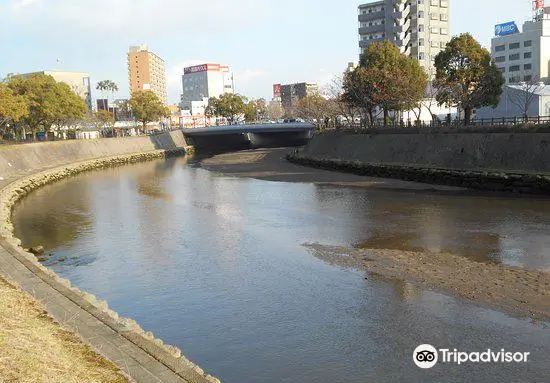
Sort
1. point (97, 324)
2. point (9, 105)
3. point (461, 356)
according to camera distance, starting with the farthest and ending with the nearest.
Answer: point (9, 105) < point (461, 356) < point (97, 324)

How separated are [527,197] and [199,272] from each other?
2565 cm

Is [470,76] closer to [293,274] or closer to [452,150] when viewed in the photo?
[452,150]

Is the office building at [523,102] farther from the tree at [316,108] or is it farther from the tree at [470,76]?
the tree at [316,108]

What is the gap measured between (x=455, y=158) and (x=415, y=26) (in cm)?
8397

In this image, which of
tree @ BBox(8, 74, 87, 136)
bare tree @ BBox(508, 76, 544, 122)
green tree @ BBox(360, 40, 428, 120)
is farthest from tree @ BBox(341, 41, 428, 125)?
tree @ BBox(8, 74, 87, 136)

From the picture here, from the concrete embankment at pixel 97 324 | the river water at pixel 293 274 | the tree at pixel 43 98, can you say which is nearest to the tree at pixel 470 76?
the river water at pixel 293 274

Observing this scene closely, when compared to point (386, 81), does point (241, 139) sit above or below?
below

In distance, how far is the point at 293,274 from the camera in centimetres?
2141

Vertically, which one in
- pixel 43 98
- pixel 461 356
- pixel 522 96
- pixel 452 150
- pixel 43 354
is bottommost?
pixel 461 356

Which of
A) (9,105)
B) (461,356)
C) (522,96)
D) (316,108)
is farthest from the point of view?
(316,108)

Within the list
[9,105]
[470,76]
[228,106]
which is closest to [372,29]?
[228,106]

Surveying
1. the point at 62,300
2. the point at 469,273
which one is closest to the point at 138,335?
the point at 62,300

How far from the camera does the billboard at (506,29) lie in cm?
12625

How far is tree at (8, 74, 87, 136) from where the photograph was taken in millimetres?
79188
